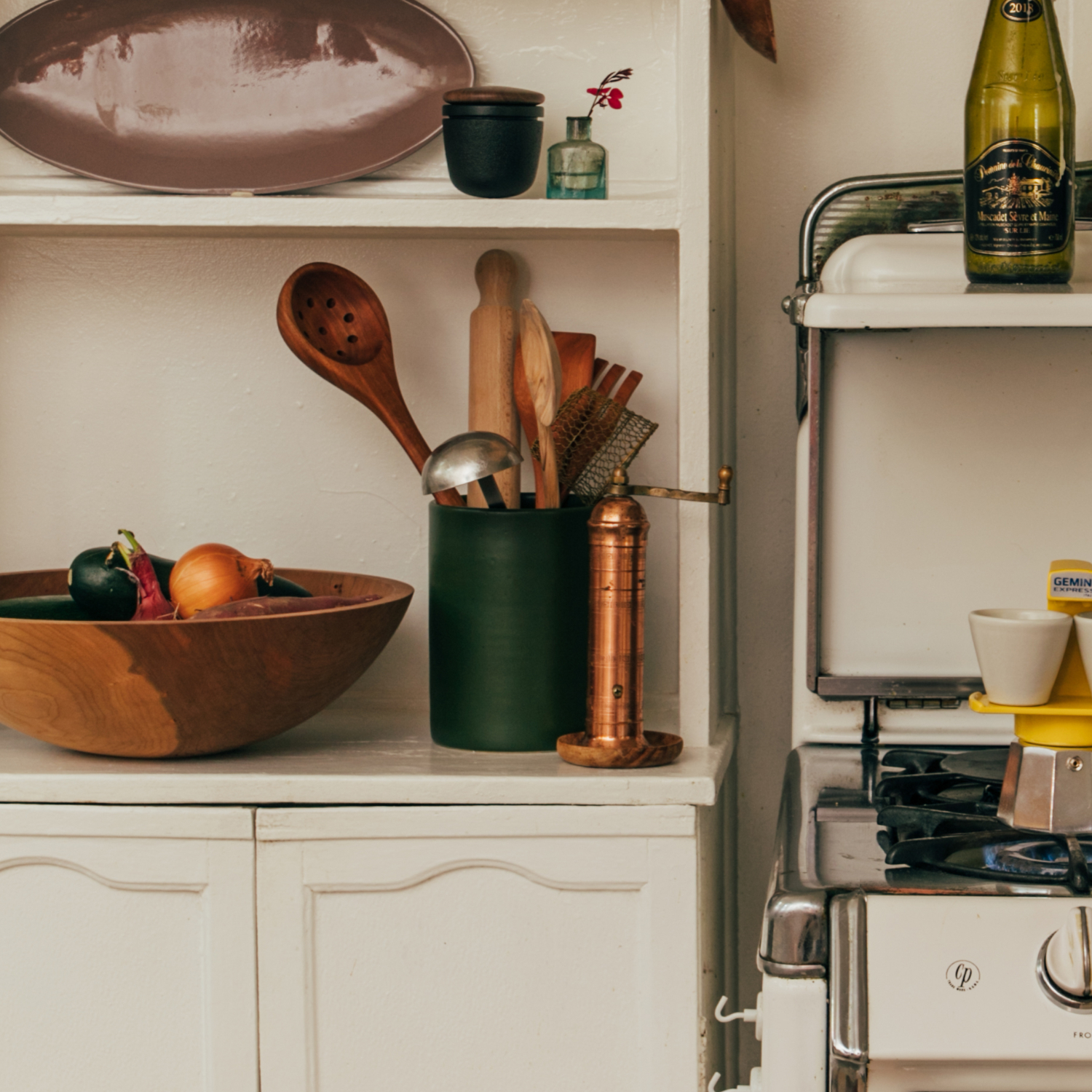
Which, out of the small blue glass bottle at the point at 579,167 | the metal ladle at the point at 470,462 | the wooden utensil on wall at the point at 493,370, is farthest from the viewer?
the wooden utensil on wall at the point at 493,370

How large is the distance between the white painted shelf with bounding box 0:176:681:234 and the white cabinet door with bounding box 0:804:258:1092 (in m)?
0.57

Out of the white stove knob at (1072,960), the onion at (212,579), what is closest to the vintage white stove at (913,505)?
the white stove knob at (1072,960)

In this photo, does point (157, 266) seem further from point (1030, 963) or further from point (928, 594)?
point (1030, 963)

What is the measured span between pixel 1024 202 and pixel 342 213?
0.63 meters

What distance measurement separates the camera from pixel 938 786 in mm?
1098

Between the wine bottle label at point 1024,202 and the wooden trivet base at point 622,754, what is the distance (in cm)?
53

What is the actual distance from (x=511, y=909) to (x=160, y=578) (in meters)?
0.50

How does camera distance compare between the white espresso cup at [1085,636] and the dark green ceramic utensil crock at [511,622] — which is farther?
the dark green ceramic utensil crock at [511,622]

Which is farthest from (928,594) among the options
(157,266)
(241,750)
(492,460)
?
(157,266)

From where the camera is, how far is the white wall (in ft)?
4.84

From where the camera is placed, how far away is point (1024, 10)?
1.26 metres

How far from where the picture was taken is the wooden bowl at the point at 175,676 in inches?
45.9

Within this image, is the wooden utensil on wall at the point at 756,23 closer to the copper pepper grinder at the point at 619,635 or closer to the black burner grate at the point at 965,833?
the copper pepper grinder at the point at 619,635

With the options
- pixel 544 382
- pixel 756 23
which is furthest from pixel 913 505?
pixel 756 23
